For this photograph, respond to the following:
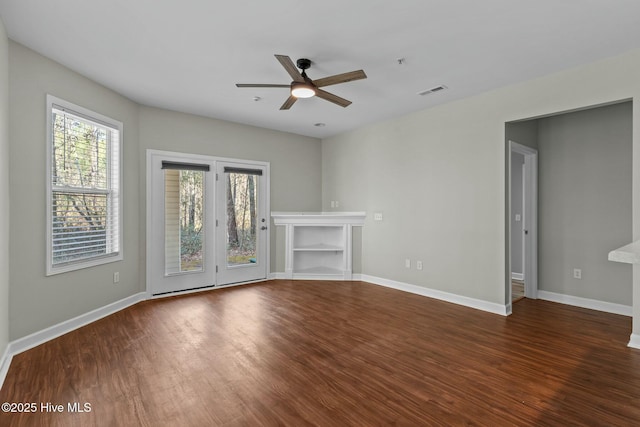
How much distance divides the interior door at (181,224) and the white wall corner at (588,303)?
16.1ft

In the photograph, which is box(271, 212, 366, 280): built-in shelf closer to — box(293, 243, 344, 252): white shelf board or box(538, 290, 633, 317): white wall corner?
box(293, 243, 344, 252): white shelf board

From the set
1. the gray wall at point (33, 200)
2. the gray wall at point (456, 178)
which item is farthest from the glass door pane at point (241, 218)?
the gray wall at point (33, 200)

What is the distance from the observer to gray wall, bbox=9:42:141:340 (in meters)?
2.77

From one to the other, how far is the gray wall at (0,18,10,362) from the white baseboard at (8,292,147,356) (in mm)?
148

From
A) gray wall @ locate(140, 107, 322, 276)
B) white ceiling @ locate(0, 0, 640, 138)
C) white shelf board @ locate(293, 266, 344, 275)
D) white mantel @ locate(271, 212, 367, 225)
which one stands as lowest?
white shelf board @ locate(293, 266, 344, 275)

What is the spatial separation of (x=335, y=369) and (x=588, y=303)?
3599 millimetres

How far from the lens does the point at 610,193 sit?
379cm

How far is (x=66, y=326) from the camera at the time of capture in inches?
127

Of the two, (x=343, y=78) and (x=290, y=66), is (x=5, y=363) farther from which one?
(x=343, y=78)

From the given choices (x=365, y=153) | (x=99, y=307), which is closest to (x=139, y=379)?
(x=99, y=307)

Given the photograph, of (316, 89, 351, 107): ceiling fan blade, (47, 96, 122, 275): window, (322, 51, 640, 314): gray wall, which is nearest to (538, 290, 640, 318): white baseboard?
(322, 51, 640, 314): gray wall

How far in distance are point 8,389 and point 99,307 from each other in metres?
1.52

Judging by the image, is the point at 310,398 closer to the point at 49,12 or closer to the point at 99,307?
the point at 99,307

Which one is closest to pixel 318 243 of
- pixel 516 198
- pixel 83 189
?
pixel 516 198
